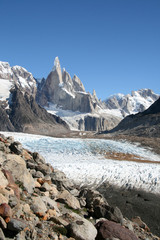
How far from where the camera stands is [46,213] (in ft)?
25.4

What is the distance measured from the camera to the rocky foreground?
6.04 metres

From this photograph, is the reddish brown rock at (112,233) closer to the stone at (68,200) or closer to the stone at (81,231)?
the stone at (81,231)

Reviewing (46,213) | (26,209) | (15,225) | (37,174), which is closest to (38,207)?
(46,213)

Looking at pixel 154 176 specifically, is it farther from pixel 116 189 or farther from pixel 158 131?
pixel 158 131

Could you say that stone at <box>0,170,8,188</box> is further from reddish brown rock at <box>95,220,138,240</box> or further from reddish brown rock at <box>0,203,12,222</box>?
reddish brown rock at <box>95,220,138,240</box>

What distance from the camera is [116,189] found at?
58.6ft

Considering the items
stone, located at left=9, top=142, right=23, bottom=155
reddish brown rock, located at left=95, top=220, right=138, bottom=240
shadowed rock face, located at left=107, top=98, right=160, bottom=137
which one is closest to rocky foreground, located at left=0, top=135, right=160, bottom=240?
reddish brown rock, located at left=95, top=220, right=138, bottom=240

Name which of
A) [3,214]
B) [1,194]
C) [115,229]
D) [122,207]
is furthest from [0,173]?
[122,207]

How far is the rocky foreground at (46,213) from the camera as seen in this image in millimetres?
6039

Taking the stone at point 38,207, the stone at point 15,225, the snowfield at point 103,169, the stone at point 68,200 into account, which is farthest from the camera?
the snowfield at point 103,169

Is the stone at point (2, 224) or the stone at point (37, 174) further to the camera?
the stone at point (37, 174)

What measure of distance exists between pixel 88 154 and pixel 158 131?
61322 mm

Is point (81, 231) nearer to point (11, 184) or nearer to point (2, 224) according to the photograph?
point (2, 224)

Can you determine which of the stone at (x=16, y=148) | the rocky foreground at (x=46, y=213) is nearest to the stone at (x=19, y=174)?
the rocky foreground at (x=46, y=213)
